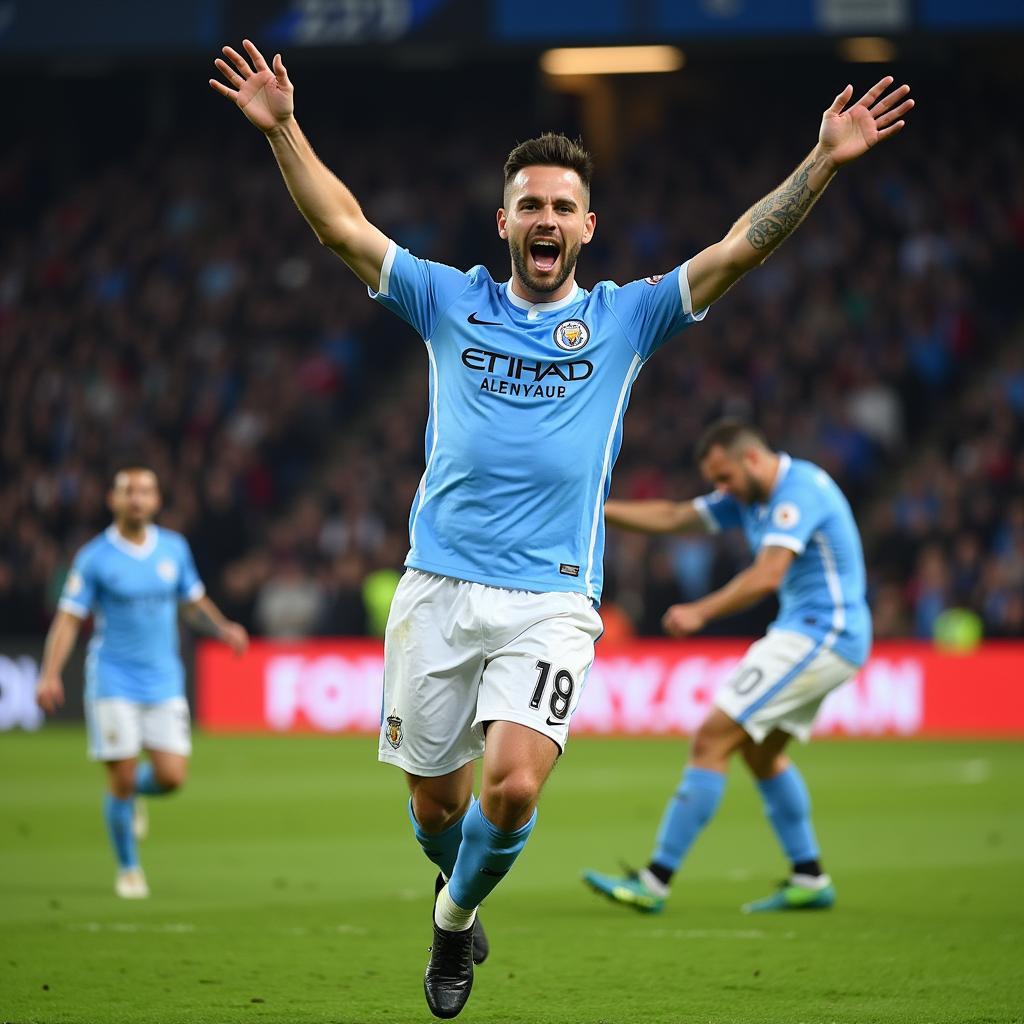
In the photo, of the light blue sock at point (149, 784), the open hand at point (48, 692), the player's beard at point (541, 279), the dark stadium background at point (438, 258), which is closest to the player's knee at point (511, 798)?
the player's beard at point (541, 279)

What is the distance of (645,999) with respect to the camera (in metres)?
6.69

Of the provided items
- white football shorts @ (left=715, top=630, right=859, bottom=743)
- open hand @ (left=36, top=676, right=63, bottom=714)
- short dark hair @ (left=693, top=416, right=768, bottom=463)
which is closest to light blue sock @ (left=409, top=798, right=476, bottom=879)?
white football shorts @ (left=715, top=630, right=859, bottom=743)

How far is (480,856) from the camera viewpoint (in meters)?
5.93

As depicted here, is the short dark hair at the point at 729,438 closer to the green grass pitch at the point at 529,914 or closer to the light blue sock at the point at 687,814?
the light blue sock at the point at 687,814

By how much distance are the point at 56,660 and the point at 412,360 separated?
18.3 m

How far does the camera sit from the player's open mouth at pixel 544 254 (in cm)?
607

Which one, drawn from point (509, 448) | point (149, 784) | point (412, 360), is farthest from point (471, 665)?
point (412, 360)

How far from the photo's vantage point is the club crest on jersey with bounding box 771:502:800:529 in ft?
30.5

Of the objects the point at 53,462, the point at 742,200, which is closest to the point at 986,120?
the point at 742,200

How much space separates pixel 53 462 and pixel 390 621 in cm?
2076

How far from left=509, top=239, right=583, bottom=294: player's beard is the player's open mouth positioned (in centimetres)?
3

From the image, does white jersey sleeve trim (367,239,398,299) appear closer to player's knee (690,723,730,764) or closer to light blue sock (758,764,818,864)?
player's knee (690,723,730,764)

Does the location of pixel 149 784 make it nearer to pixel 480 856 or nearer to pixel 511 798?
pixel 480 856

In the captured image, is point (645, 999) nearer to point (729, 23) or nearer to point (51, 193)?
point (729, 23)
